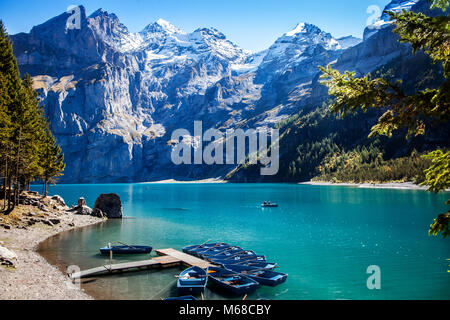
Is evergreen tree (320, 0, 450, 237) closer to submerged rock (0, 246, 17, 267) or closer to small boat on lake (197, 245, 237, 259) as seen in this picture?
small boat on lake (197, 245, 237, 259)

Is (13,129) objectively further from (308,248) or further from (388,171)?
(388,171)

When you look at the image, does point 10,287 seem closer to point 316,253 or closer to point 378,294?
point 378,294

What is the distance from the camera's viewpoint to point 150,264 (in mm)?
28828

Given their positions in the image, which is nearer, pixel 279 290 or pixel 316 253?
pixel 279 290

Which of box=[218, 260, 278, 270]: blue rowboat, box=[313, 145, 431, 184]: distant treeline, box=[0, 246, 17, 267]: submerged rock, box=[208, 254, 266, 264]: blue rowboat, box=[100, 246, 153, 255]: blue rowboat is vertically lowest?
box=[100, 246, 153, 255]: blue rowboat

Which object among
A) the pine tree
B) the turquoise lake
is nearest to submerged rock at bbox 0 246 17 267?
the turquoise lake

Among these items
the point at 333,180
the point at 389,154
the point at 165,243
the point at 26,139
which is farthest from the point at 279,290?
the point at 389,154

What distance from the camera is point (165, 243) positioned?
41375 mm

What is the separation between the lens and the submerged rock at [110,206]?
213ft

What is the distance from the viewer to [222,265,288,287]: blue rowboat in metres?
23.4

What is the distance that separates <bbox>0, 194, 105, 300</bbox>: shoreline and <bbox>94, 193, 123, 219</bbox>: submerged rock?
1700 cm

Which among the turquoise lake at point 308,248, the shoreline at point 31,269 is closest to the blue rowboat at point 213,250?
the turquoise lake at point 308,248

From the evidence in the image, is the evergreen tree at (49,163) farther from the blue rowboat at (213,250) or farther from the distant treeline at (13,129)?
the blue rowboat at (213,250)

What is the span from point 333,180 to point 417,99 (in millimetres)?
200222
